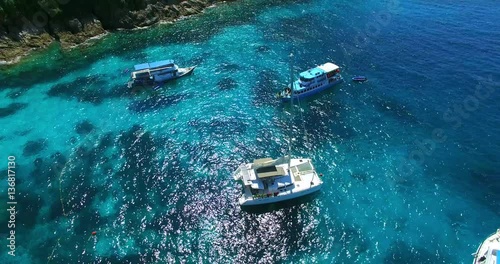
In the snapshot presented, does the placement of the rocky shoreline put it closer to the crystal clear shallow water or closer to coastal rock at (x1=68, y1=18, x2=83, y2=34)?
coastal rock at (x1=68, y1=18, x2=83, y2=34)

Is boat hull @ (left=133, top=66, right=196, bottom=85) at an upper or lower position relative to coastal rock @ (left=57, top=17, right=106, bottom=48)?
lower

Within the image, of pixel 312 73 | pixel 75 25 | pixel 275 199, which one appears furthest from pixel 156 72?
pixel 275 199

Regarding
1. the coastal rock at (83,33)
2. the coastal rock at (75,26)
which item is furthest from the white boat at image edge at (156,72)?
the coastal rock at (75,26)

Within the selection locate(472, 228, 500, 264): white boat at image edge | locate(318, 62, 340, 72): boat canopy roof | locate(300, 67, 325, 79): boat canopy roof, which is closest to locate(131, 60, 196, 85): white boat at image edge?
locate(300, 67, 325, 79): boat canopy roof

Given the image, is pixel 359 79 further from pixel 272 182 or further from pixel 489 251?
pixel 489 251

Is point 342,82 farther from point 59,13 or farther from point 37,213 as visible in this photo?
point 59,13

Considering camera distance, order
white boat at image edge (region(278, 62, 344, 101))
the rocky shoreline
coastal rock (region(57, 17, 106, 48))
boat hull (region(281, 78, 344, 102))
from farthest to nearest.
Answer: coastal rock (region(57, 17, 106, 48)) < the rocky shoreline < white boat at image edge (region(278, 62, 344, 101)) < boat hull (region(281, 78, 344, 102))
